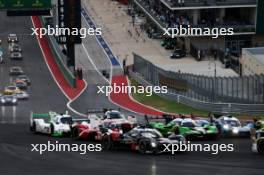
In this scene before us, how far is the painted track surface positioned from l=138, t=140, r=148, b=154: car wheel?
74.2 ft

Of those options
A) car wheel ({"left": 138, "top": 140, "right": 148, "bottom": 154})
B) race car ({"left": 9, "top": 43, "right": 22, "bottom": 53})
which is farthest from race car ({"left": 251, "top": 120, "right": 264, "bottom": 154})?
race car ({"left": 9, "top": 43, "right": 22, "bottom": 53})

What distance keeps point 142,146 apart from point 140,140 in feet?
1.02

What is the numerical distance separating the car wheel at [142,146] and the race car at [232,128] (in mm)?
7698

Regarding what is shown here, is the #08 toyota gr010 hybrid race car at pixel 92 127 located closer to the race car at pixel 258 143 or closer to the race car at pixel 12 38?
the race car at pixel 258 143

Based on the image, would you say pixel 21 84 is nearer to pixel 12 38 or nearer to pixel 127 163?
pixel 12 38

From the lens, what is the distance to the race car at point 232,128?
46.6 metres

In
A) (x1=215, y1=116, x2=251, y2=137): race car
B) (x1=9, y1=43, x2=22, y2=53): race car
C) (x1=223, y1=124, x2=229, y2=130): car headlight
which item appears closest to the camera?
(x1=215, y1=116, x2=251, y2=137): race car

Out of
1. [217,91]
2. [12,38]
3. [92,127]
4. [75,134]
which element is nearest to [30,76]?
[12,38]

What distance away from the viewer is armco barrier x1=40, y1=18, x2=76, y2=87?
8112 centimetres

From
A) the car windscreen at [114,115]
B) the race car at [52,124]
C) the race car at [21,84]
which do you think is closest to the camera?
the race car at [52,124]

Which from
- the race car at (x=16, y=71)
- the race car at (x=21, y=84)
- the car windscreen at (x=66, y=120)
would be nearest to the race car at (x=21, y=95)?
the race car at (x=21, y=84)

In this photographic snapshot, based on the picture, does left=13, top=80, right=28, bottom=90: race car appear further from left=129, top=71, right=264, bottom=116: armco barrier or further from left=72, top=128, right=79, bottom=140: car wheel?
left=72, top=128, right=79, bottom=140: car wheel

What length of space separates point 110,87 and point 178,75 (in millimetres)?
10787

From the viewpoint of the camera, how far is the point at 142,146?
4066 cm
